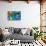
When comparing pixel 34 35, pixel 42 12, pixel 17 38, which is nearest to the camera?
pixel 17 38

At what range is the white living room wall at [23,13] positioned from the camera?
19.8 feet

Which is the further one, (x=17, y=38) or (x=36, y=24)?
(x=36, y=24)

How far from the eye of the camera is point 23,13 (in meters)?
6.10

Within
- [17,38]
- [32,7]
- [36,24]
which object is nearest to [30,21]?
[36,24]

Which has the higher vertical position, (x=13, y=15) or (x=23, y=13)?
(x=23, y=13)

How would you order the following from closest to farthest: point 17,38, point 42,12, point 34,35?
point 17,38 → point 34,35 → point 42,12

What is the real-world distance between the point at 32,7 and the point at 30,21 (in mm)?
758

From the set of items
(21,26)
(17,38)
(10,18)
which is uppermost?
(10,18)

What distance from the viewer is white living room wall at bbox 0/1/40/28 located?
6039 mm

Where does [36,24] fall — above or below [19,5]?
below

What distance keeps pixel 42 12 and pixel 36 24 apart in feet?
2.40

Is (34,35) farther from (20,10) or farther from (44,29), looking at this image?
(20,10)

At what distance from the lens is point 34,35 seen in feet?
19.0

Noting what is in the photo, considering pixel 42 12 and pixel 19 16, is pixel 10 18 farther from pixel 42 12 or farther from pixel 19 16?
pixel 42 12
